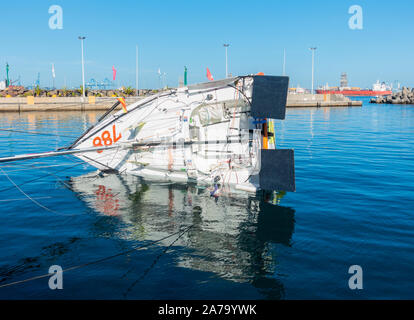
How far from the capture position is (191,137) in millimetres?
14227

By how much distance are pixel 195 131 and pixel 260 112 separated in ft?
11.7

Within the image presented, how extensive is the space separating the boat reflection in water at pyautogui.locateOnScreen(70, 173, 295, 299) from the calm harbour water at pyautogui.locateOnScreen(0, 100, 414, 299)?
0.12 feet

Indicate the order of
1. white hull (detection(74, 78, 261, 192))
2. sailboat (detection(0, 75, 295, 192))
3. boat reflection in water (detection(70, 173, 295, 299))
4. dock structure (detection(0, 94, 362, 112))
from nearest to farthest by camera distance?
boat reflection in water (detection(70, 173, 295, 299)) → sailboat (detection(0, 75, 295, 192)) → white hull (detection(74, 78, 261, 192)) → dock structure (detection(0, 94, 362, 112))

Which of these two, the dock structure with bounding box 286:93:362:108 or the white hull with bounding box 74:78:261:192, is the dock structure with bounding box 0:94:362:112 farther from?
the dock structure with bounding box 286:93:362:108

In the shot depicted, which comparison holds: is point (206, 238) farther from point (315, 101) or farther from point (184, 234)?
point (315, 101)

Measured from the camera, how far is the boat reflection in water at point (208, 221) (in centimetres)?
768

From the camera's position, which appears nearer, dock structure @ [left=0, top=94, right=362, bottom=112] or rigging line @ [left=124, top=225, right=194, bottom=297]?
rigging line @ [left=124, top=225, right=194, bottom=297]

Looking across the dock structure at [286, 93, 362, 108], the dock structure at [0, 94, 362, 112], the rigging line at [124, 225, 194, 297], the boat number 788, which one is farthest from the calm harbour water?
the dock structure at [286, 93, 362, 108]

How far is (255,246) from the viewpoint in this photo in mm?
8641

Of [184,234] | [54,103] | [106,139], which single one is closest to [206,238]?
[184,234]

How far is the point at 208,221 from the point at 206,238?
1256 millimetres

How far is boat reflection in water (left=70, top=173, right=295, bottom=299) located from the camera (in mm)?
7676

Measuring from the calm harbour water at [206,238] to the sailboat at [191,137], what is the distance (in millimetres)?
896

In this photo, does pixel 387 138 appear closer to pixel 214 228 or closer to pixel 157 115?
pixel 157 115
